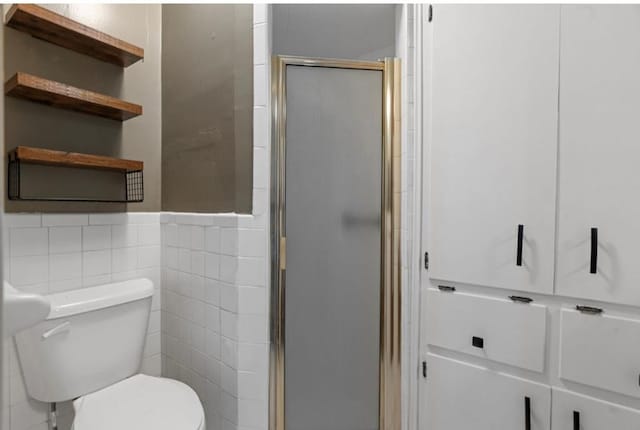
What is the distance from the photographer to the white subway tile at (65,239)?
1.30 m

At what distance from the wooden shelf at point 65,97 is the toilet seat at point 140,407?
1.01 meters

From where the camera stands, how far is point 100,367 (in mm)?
1245

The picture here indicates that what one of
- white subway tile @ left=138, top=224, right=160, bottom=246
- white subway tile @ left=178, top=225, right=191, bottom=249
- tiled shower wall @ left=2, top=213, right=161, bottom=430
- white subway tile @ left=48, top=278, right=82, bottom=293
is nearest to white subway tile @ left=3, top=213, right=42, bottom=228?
tiled shower wall @ left=2, top=213, right=161, bottom=430

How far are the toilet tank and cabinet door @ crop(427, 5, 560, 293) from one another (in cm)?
113

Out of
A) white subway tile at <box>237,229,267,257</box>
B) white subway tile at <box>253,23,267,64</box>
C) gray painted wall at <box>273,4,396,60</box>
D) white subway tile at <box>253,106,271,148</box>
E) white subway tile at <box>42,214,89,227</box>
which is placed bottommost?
white subway tile at <box>237,229,267,257</box>

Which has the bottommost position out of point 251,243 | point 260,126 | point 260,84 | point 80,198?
point 251,243

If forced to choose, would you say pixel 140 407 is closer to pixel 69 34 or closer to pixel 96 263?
pixel 96 263

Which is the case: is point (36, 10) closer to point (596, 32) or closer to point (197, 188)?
point (197, 188)

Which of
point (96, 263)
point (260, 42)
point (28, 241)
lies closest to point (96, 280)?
point (96, 263)

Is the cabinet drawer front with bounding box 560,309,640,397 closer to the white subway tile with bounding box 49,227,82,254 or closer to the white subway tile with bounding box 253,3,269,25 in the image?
the white subway tile with bounding box 253,3,269,25

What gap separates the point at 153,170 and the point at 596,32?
65.1 inches

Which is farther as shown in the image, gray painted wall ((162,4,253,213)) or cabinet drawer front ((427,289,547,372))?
gray painted wall ((162,4,253,213))

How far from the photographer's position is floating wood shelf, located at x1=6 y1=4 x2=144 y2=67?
1161mm

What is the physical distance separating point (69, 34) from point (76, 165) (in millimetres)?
447
